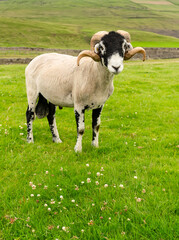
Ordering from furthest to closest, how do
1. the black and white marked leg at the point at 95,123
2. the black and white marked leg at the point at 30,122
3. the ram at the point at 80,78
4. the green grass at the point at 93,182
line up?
the black and white marked leg at the point at 30,122 → the black and white marked leg at the point at 95,123 → the ram at the point at 80,78 → the green grass at the point at 93,182

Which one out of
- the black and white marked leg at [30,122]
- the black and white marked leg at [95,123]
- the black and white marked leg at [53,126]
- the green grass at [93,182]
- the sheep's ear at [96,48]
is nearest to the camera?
the green grass at [93,182]

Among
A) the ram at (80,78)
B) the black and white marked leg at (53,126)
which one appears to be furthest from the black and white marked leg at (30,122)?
the black and white marked leg at (53,126)

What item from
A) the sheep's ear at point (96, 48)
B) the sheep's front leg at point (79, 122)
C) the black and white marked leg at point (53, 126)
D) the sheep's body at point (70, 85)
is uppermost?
the sheep's ear at point (96, 48)

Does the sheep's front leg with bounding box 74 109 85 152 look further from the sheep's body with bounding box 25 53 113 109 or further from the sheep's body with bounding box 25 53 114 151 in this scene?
the sheep's body with bounding box 25 53 113 109

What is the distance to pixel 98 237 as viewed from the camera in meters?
→ 3.32

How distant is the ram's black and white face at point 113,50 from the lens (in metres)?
4.57

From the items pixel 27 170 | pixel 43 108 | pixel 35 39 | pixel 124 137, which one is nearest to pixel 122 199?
pixel 27 170

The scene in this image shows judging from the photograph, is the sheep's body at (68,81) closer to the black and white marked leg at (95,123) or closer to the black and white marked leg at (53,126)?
the black and white marked leg at (95,123)

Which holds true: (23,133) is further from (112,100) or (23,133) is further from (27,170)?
(112,100)

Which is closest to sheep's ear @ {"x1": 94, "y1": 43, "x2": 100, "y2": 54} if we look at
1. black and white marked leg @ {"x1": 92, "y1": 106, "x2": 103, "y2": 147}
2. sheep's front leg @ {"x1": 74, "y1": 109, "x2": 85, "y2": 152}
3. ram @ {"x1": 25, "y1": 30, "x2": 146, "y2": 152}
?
ram @ {"x1": 25, "y1": 30, "x2": 146, "y2": 152}

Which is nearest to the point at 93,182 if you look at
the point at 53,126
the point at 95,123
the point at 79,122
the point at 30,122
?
the point at 79,122

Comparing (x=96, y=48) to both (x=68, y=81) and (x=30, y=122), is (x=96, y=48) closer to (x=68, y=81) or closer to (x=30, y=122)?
(x=68, y=81)

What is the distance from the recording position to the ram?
487 cm

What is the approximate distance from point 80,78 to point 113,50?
5.08ft
